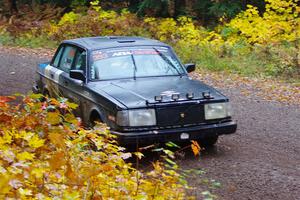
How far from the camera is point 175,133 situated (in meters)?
6.70

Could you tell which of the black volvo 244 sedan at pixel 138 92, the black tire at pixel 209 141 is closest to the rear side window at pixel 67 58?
the black volvo 244 sedan at pixel 138 92

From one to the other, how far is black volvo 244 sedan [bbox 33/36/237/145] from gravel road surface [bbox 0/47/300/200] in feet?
1.25

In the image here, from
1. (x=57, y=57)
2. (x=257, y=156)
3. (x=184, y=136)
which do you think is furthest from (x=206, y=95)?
(x=57, y=57)

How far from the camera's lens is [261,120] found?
962 centimetres

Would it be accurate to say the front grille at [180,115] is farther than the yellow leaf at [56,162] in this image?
Yes

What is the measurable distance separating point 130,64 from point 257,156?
7.85 ft

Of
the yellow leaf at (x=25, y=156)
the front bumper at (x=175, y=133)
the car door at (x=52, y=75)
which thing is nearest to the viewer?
the yellow leaf at (x=25, y=156)

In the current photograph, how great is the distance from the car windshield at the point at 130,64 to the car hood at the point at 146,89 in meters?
0.18

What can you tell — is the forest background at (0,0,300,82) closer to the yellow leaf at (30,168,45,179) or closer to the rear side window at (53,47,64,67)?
the rear side window at (53,47,64,67)

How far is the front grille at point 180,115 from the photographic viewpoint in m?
6.68

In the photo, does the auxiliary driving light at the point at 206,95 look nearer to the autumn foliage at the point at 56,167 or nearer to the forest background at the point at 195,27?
the autumn foliage at the point at 56,167

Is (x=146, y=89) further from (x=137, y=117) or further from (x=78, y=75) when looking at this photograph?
(x=78, y=75)

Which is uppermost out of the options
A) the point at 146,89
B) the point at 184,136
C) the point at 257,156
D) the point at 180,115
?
the point at 146,89

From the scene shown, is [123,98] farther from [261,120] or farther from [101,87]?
[261,120]
